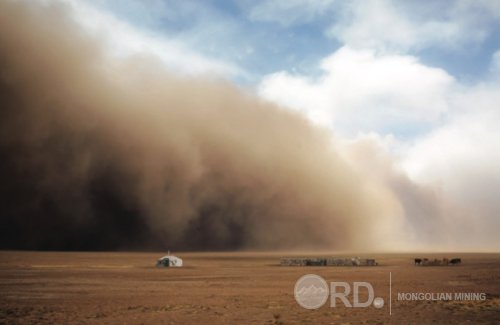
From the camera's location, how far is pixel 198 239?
79.9 metres

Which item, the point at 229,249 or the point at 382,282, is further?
the point at 229,249

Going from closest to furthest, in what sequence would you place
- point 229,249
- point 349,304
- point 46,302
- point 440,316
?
point 440,316
point 349,304
point 46,302
point 229,249

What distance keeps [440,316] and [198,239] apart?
70.5 metres

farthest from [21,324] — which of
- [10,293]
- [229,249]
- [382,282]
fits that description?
[229,249]

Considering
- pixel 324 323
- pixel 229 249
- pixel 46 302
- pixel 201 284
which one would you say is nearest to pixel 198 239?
pixel 229 249

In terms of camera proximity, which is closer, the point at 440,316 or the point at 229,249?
the point at 440,316

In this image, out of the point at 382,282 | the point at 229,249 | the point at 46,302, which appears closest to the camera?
the point at 46,302

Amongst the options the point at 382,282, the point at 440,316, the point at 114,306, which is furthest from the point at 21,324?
the point at 382,282

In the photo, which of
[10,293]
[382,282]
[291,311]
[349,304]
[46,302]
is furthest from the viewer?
[382,282]

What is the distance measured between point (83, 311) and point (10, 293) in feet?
19.7

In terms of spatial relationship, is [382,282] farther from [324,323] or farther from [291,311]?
[324,323]

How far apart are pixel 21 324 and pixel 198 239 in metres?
69.8

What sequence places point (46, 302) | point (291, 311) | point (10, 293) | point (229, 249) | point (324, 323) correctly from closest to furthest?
A: point (324, 323) → point (291, 311) → point (46, 302) → point (10, 293) → point (229, 249)

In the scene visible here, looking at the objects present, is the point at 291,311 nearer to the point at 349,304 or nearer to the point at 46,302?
the point at 349,304
